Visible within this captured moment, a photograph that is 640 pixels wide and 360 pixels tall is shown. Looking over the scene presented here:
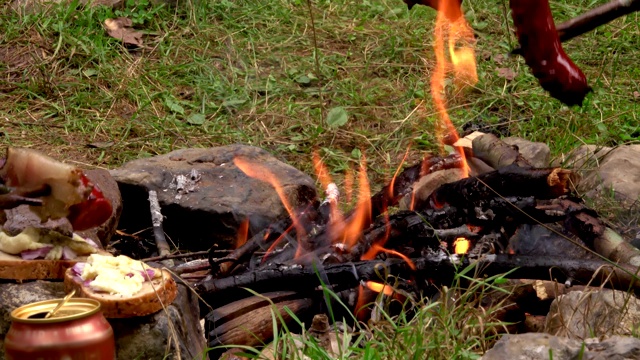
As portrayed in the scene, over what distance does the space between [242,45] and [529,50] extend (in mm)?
5988

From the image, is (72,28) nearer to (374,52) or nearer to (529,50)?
(374,52)

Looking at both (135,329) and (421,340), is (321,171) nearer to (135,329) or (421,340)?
(135,329)

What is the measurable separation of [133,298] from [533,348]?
4.27ft

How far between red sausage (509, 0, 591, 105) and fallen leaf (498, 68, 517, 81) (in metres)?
5.43

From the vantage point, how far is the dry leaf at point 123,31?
7953 millimetres

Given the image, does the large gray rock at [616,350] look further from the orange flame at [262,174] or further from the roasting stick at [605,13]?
the orange flame at [262,174]

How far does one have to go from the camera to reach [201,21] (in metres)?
8.34

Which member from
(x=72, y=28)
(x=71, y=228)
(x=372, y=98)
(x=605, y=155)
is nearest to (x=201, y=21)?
(x=72, y=28)

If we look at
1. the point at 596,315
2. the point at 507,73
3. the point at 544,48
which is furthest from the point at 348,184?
the point at 544,48

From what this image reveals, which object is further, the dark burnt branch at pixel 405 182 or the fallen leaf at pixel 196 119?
the fallen leaf at pixel 196 119

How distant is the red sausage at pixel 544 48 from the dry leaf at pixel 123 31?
19.9ft

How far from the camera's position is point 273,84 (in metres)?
7.70

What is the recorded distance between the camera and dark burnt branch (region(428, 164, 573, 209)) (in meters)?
4.51

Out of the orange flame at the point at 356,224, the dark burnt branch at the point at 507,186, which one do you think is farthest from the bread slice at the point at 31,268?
the dark burnt branch at the point at 507,186
